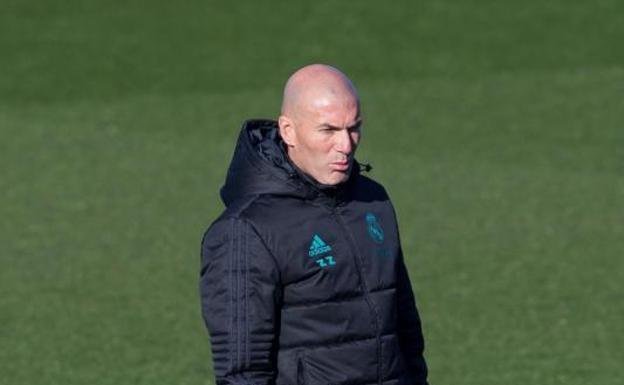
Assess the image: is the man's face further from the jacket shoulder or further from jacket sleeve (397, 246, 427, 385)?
jacket sleeve (397, 246, 427, 385)

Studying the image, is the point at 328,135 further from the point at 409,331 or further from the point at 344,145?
the point at 409,331

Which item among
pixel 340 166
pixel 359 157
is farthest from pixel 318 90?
pixel 359 157

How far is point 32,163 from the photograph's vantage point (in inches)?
725

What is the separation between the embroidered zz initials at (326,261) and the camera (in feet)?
18.0

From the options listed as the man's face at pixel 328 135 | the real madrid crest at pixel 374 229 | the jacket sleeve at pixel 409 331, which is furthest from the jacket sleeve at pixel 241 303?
the jacket sleeve at pixel 409 331

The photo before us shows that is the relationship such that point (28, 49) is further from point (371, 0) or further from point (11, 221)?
point (11, 221)

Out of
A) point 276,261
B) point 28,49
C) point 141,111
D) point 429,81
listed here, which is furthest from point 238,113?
point 276,261

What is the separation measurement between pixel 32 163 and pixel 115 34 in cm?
778

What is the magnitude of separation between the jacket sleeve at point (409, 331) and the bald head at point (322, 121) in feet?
1.97

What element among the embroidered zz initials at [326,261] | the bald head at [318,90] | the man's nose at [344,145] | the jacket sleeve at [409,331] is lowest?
the jacket sleeve at [409,331]

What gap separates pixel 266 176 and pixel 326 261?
0.34 m

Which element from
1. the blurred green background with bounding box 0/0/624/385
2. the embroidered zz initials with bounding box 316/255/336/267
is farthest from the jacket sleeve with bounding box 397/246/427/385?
the blurred green background with bounding box 0/0/624/385

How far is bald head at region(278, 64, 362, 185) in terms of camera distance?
5418 mm

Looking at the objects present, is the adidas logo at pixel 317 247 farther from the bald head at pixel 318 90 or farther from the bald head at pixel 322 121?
the bald head at pixel 318 90
